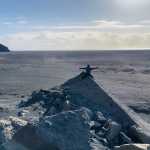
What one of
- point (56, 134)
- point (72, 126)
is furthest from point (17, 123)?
point (72, 126)

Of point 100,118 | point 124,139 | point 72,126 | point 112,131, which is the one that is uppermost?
point 72,126

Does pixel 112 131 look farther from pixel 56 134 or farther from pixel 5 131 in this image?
pixel 5 131

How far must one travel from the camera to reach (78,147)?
10617mm

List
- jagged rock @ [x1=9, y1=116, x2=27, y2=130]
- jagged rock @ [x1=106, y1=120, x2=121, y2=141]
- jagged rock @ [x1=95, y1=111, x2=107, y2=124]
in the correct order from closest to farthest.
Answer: jagged rock @ [x1=9, y1=116, x2=27, y2=130] → jagged rock @ [x1=106, y1=120, x2=121, y2=141] → jagged rock @ [x1=95, y1=111, x2=107, y2=124]

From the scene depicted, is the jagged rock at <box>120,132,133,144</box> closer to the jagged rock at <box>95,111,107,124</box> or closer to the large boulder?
the jagged rock at <box>95,111,107,124</box>

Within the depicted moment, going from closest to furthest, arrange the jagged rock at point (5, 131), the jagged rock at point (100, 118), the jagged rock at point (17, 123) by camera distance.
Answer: the jagged rock at point (5, 131), the jagged rock at point (17, 123), the jagged rock at point (100, 118)

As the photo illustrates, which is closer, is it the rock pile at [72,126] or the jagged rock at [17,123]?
the rock pile at [72,126]

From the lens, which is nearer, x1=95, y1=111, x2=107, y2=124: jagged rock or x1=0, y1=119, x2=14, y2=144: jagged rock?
x1=0, y1=119, x2=14, y2=144: jagged rock

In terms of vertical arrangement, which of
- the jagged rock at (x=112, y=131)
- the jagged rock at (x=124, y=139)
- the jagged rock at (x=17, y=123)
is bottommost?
the jagged rock at (x=124, y=139)

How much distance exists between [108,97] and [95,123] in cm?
244

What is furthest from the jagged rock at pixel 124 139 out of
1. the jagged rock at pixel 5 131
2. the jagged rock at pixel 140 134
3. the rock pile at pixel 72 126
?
the jagged rock at pixel 5 131

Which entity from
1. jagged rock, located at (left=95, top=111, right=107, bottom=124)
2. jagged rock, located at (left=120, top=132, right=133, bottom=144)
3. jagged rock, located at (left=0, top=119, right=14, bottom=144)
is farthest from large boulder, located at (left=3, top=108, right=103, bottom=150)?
jagged rock, located at (left=95, top=111, right=107, bottom=124)

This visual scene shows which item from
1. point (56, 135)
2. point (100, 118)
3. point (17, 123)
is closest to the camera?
point (56, 135)

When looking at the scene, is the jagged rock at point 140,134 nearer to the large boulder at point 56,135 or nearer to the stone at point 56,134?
the large boulder at point 56,135
